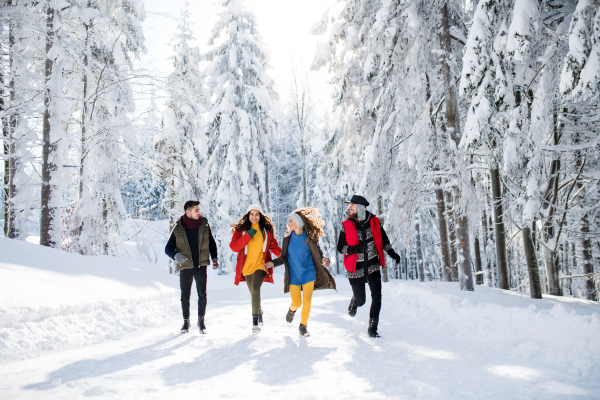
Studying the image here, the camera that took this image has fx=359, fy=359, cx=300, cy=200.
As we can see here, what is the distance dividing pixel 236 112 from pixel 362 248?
1624cm

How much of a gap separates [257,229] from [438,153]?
652cm

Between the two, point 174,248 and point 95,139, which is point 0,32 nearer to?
point 95,139

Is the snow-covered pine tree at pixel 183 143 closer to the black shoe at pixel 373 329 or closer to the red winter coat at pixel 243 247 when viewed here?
the red winter coat at pixel 243 247

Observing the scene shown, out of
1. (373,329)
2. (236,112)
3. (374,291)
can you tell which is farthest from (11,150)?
(236,112)

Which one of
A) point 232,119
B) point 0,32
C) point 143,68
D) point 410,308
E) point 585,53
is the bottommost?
point 410,308

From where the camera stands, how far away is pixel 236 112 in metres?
19.9

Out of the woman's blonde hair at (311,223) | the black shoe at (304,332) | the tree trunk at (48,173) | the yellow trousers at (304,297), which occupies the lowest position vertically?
the black shoe at (304,332)

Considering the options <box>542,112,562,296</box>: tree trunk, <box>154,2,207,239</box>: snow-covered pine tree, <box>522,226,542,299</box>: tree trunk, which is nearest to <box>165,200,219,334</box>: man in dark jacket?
<box>542,112,562,296</box>: tree trunk

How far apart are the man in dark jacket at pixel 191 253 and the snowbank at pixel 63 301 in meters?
1.25

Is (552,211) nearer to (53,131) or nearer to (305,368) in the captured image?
(305,368)

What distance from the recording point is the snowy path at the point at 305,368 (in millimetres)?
3004

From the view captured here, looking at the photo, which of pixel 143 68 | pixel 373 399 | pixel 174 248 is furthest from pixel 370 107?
pixel 373 399

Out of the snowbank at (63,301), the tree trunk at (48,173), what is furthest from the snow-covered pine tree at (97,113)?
the snowbank at (63,301)

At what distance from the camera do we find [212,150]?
20.5 meters
